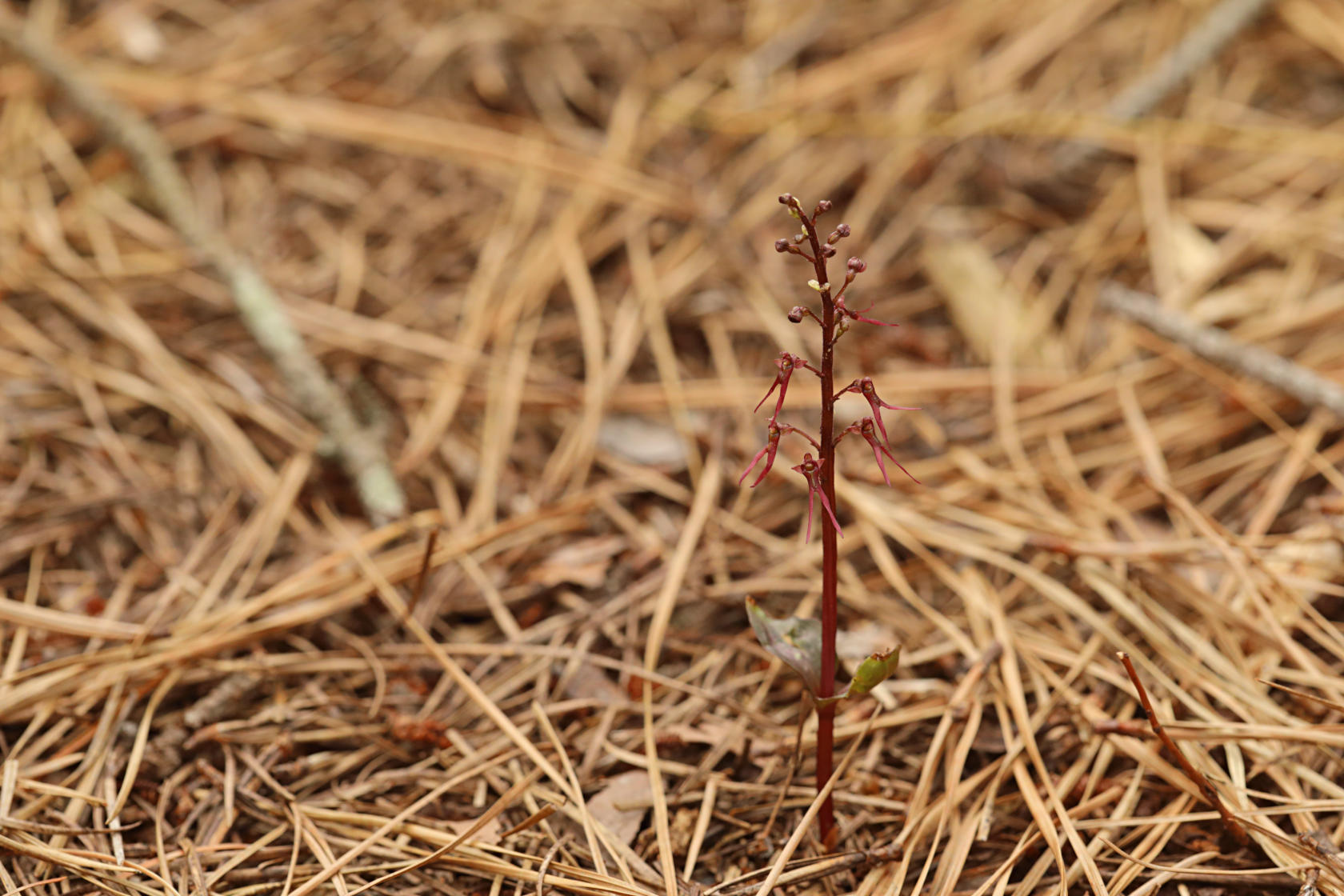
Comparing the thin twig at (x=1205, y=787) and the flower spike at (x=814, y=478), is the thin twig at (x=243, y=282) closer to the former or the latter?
the flower spike at (x=814, y=478)

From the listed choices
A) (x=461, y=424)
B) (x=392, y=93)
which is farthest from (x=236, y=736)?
(x=392, y=93)

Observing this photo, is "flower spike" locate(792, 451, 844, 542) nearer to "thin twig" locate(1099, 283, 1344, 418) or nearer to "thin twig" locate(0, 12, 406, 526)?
"thin twig" locate(0, 12, 406, 526)

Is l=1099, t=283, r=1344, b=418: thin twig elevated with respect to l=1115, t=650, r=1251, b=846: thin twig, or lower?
elevated

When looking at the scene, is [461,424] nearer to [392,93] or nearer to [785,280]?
[785,280]

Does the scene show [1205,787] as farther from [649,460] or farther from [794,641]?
[649,460]

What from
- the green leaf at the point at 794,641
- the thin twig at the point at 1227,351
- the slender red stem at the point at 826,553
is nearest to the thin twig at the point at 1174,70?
the thin twig at the point at 1227,351

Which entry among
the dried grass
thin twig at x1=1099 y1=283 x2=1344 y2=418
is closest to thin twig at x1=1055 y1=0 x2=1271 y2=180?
the dried grass
